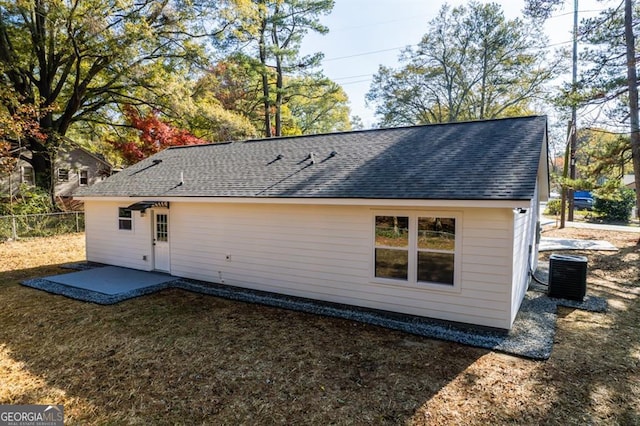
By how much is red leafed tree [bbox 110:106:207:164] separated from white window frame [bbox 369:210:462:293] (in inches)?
692

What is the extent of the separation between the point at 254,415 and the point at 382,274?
3.65 m

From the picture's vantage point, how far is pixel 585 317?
6520mm

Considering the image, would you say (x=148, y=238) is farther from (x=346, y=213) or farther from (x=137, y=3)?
(x=137, y=3)

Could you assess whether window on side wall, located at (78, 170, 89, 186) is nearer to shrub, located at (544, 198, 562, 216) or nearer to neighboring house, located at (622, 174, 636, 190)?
shrub, located at (544, 198, 562, 216)

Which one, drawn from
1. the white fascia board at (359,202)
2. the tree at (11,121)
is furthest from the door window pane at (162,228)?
the tree at (11,121)

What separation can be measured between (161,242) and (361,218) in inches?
239

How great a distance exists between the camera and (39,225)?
1508cm

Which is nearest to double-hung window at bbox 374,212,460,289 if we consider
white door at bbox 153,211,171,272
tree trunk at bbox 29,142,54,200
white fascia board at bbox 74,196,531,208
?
white fascia board at bbox 74,196,531,208

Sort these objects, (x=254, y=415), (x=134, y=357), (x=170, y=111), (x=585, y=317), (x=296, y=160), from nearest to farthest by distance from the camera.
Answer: (x=254, y=415)
(x=134, y=357)
(x=585, y=317)
(x=296, y=160)
(x=170, y=111)

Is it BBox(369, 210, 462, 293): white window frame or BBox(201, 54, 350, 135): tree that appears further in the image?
BBox(201, 54, 350, 135): tree

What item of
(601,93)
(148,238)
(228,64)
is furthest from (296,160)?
(228,64)

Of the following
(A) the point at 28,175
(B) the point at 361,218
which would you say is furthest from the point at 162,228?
(A) the point at 28,175

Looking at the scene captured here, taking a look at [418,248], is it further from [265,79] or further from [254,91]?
[254,91]

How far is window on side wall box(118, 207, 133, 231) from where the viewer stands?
33.4 ft
